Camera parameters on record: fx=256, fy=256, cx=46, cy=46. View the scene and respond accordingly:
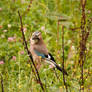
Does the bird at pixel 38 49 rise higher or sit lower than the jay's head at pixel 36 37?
lower

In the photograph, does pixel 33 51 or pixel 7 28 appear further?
pixel 7 28

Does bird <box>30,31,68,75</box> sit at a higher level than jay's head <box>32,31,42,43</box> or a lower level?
lower

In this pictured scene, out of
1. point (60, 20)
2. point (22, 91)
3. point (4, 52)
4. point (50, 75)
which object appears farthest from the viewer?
point (4, 52)

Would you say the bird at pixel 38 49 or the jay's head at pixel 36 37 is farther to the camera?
the jay's head at pixel 36 37

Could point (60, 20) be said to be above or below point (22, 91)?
above

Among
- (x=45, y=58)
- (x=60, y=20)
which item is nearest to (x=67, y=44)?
(x=45, y=58)

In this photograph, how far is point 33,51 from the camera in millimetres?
3328

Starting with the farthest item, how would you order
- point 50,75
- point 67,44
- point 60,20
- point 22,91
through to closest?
point 67,44 → point 50,75 → point 22,91 → point 60,20

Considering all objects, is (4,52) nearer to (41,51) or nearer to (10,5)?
(41,51)

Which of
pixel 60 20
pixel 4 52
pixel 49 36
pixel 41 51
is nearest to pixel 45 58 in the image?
pixel 41 51

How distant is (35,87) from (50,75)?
0.85 m

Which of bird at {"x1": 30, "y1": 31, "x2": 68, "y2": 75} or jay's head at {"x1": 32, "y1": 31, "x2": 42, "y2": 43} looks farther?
jay's head at {"x1": 32, "y1": 31, "x2": 42, "y2": 43}

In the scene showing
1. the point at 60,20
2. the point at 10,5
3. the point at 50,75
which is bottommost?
the point at 50,75

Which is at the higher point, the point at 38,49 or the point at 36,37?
the point at 36,37
